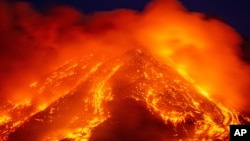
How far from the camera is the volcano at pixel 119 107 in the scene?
35.2 m

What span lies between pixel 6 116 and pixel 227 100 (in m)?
18.1

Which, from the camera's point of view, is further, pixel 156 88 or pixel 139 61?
pixel 139 61

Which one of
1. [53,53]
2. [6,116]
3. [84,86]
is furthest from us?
[53,53]

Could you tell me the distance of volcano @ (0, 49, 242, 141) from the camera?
35.2 m

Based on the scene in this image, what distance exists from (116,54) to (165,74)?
598 centimetres

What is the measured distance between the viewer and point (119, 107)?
38062 mm

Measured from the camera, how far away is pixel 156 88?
139 ft

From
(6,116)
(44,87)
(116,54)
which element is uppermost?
(116,54)

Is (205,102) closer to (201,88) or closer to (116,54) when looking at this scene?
(201,88)

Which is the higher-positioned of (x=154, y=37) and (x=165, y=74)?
(x=154, y=37)

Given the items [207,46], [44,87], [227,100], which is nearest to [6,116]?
[44,87]

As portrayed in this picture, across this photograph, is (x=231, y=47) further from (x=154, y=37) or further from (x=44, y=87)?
(x=44, y=87)

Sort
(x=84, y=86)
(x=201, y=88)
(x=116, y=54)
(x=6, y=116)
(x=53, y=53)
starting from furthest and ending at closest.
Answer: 1. (x=53, y=53)
2. (x=116, y=54)
3. (x=201, y=88)
4. (x=84, y=86)
5. (x=6, y=116)

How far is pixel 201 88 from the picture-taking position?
45594mm
